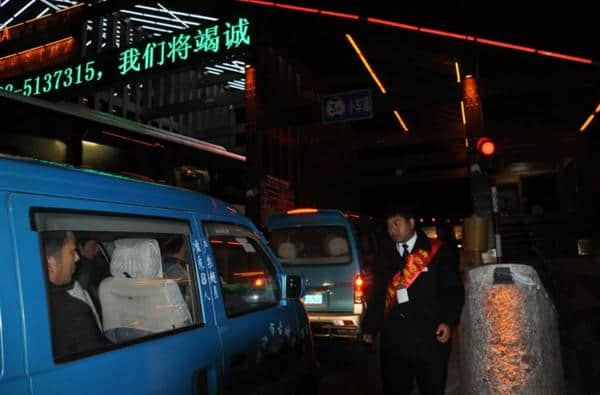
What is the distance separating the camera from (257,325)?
291 cm

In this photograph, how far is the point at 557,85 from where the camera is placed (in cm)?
997

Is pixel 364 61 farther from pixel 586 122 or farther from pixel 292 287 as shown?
pixel 292 287

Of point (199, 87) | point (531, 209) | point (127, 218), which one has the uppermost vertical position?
point (199, 87)

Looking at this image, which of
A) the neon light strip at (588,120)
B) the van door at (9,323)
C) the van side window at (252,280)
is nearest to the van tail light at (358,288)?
the van side window at (252,280)

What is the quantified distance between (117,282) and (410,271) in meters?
2.05

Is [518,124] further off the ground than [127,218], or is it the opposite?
[518,124]

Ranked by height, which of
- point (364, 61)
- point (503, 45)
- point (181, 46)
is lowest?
point (503, 45)

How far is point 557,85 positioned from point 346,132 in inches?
405

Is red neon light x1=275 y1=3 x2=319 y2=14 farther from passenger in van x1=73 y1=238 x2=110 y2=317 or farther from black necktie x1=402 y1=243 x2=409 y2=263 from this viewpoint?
passenger in van x1=73 y1=238 x2=110 y2=317

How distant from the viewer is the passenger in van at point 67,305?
1804 millimetres

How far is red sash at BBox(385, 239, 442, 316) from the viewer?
10.7 ft

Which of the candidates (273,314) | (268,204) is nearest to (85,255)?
(273,314)

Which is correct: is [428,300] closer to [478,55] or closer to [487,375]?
[487,375]

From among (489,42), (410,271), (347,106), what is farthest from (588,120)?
(410,271)
